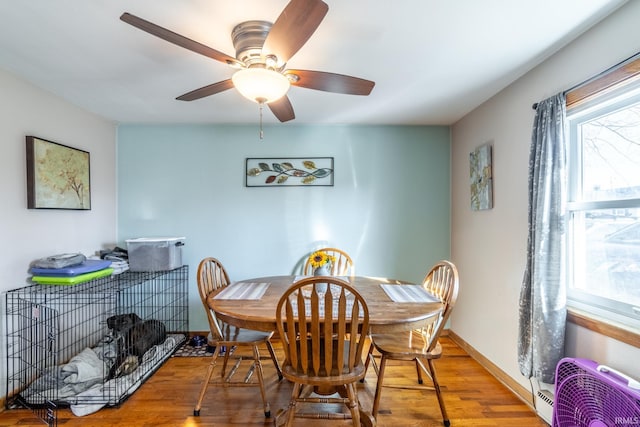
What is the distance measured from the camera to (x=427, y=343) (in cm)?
195

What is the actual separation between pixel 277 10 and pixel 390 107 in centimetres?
154

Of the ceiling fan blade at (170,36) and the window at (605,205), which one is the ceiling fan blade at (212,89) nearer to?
the ceiling fan blade at (170,36)

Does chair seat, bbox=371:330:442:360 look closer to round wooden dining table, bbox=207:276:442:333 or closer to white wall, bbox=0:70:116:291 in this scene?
round wooden dining table, bbox=207:276:442:333

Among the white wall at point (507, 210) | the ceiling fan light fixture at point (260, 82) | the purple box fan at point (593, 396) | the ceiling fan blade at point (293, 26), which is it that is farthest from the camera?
the white wall at point (507, 210)

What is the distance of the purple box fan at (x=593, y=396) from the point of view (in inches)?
47.3

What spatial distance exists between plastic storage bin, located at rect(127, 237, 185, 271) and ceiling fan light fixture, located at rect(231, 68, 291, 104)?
199cm

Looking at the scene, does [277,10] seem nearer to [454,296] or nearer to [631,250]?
[454,296]

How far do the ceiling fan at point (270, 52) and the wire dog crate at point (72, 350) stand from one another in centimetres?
176

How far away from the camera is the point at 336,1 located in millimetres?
1368

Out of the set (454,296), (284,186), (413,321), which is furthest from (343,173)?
(413,321)

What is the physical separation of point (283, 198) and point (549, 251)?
231cm

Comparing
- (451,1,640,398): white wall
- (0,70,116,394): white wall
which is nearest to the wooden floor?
(451,1,640,398): white wall

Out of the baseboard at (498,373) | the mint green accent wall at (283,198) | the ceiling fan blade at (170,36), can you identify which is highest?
the ceiling fan blade at (170,36)

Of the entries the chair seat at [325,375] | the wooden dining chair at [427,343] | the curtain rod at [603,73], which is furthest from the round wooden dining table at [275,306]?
the curtain rod at [603,73]
